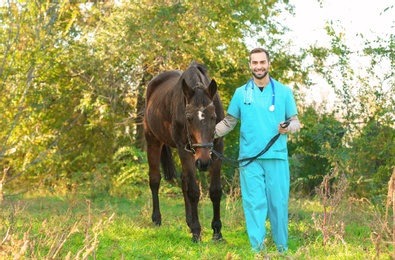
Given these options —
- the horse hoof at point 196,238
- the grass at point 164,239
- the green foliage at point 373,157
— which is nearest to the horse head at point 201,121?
the grass at point 164,239

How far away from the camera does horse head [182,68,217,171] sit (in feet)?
18.8

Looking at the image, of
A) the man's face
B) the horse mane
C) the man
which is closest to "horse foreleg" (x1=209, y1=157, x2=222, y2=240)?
the horse mane

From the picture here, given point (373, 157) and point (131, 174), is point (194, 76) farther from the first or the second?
point (131, 174)

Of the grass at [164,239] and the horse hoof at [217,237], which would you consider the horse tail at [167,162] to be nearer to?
the grass at [164,239]

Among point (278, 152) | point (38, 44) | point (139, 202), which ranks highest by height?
point (38, 44)

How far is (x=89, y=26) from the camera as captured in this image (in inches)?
559

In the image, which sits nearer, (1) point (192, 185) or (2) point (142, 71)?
(1) point (192, 185)

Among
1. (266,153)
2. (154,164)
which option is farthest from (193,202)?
(154,164)

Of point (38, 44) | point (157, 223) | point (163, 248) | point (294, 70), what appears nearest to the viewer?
point (163, 248)

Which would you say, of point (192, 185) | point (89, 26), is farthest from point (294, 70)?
point (192, 185)

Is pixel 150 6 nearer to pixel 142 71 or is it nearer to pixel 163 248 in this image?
pixel 142 71

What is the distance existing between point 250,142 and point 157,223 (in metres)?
3.18

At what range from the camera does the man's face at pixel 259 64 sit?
5.41m

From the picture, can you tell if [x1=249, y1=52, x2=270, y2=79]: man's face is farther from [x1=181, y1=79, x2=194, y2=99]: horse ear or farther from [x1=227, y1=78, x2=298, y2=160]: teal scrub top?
[x1=181, y1=79, x2=194, y2=99]: horse ear
